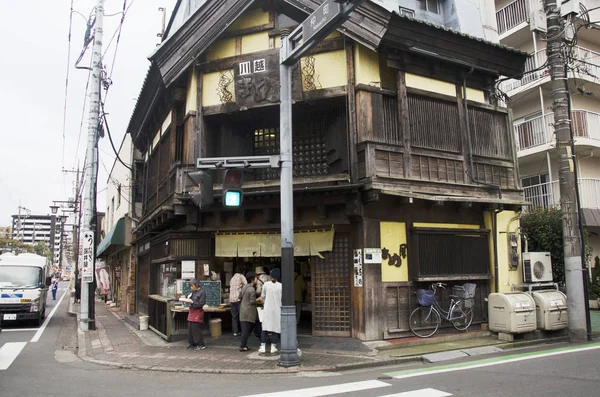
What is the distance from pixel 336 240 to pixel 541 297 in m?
6.01

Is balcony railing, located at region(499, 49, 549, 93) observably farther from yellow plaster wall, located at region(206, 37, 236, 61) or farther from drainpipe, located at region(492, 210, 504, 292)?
yellow plaster wall, located at region(206, 37, 236, 61)

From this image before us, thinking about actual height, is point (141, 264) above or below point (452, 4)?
below

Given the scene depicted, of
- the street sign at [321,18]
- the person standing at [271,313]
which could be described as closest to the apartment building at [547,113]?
the street sign at [321,18]

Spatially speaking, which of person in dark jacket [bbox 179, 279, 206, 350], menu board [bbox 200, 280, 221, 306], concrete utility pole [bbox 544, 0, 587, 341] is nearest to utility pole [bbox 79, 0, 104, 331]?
menu board [bbox 200, 280, 221, 306]

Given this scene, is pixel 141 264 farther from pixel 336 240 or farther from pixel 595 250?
pixel 595 250

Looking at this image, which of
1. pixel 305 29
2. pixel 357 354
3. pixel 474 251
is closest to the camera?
pixel 305 29

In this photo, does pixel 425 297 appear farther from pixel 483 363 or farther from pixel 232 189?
pixel 232 189

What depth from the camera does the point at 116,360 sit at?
1053 centimetres

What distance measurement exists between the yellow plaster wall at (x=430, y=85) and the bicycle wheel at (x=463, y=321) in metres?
6.22

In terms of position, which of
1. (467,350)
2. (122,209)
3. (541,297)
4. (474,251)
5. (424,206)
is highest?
(122,209)

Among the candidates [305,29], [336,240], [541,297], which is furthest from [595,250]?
[305,29]

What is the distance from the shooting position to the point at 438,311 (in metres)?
12.4

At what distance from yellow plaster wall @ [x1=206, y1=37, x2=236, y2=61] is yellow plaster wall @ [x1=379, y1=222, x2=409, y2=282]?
6.67m

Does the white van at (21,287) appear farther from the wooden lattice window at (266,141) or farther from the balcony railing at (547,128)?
the balcony railing at (547,128)
